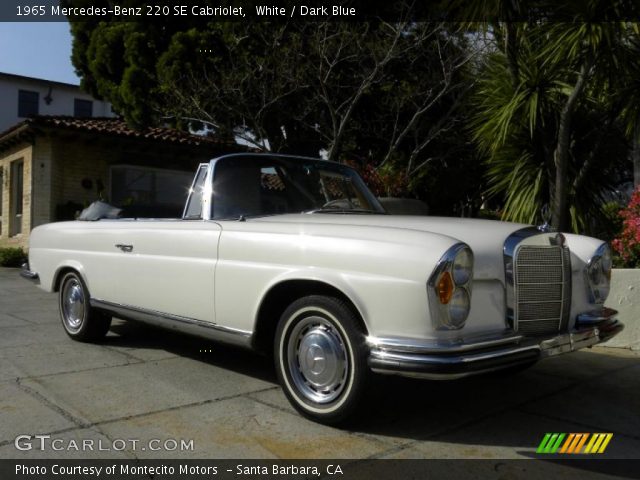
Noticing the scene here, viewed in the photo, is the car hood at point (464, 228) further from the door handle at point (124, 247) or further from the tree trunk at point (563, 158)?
the tree trunk at point (563, 158)

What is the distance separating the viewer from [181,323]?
154 inches

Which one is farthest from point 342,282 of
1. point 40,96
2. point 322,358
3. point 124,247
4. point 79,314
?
point 40,96

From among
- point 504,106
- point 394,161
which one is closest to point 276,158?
point 504,106

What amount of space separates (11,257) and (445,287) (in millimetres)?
12763

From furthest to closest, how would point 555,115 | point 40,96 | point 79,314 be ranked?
point 40,96 < point 555,115 < point 79,314

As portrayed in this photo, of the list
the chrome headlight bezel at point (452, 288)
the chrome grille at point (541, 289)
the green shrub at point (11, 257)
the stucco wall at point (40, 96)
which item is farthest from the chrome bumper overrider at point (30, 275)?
the stucco wall at point (40, 96)

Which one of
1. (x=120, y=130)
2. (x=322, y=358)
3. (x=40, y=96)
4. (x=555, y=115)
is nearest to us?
(x=322, y=358)

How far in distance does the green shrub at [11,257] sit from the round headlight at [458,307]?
1275 centimetres

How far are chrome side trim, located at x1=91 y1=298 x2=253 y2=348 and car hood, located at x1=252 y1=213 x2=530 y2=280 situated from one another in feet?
2.40

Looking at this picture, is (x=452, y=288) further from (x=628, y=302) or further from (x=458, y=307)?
(x=628, y=302)

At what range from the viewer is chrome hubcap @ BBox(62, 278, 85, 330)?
17.0 feet

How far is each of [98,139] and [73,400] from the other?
464 inches

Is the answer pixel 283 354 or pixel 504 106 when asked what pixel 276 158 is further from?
pixel 504 106

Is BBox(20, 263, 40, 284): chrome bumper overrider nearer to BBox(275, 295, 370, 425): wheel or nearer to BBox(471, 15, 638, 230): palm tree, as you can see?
BBox(275, 295, 370, 425): wheel
